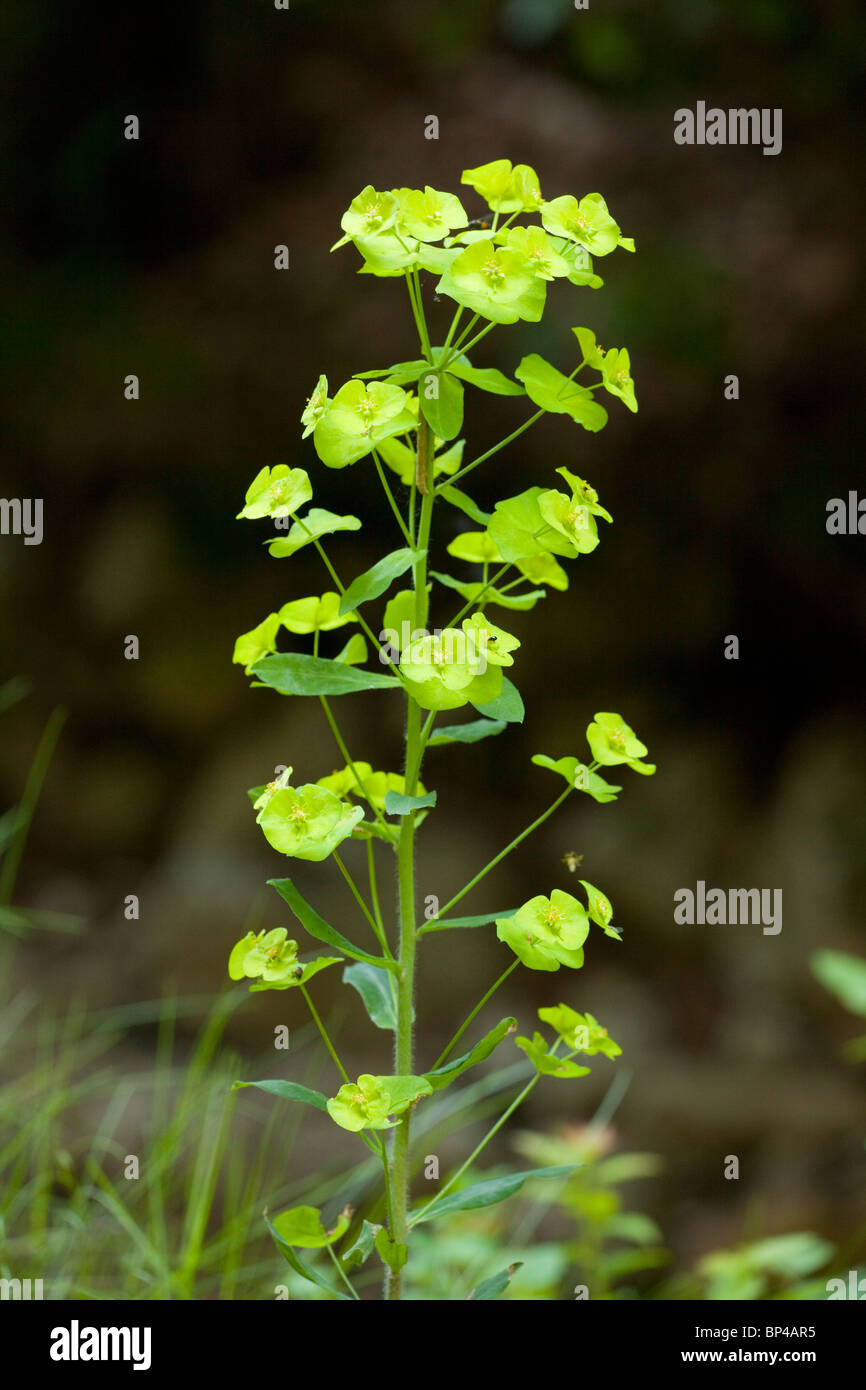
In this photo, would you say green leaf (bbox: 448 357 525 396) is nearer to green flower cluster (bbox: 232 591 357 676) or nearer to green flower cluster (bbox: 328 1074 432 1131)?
green flower cluster (bbox: 232 591 357 676)

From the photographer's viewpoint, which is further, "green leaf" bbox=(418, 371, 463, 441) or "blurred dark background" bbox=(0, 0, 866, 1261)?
"blurred dark background" bbox=(0, 0, 866, 1261)

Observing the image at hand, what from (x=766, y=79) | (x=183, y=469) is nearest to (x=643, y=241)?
(x=766, y=79)

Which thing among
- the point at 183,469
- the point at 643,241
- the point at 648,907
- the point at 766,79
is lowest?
the point at 648,907

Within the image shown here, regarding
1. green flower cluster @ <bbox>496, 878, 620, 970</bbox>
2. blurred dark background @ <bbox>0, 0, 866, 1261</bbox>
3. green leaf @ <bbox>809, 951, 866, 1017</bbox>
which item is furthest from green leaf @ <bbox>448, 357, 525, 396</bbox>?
blurred dark background @ <bbox>0, 0, 866, 1261</bbox>

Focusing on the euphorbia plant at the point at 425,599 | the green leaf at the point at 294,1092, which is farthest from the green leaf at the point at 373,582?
the green leaf at the point at 294,1092

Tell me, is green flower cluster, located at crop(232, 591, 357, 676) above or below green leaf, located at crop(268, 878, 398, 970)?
above

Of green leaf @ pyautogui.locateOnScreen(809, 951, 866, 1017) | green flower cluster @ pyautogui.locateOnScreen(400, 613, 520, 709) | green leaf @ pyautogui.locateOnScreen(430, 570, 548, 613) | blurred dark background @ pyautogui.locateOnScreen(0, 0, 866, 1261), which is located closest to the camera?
green flower cluster @ pyautogui.locateOnScreen(400, 613, 520, 709)
